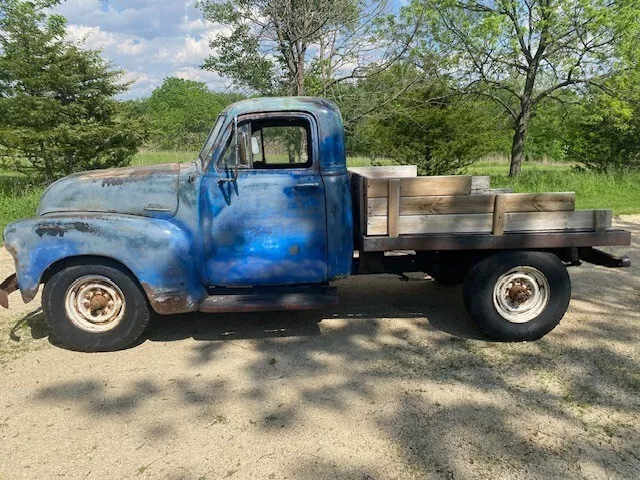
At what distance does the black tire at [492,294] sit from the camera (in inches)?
160

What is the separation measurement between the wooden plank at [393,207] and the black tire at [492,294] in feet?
2.78

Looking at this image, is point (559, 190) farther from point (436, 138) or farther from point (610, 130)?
point (610, 130)

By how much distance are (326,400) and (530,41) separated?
1793 cm

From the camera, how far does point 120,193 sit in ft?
13.1

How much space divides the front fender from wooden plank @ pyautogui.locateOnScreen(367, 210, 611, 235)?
161cm

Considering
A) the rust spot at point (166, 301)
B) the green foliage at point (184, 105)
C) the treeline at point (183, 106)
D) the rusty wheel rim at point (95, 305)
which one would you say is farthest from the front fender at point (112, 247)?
the green foliage at point (184, 105)

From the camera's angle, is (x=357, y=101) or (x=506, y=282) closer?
(x=506, y=282)

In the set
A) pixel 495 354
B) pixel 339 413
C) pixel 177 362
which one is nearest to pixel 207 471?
pixel 339 413

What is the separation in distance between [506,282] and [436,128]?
36.3 feet

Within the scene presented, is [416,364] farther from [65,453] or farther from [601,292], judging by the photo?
[601,292]

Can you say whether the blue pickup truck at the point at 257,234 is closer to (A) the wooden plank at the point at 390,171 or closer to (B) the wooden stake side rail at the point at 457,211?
(B) the wooden stake side rail at the point at 457,211

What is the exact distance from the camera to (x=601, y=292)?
539cm

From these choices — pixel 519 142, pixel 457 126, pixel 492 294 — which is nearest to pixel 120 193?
pixel 492 294

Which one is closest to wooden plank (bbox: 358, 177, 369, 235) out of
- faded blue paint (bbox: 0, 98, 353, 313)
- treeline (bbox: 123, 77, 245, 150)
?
faded blue paint (bbox: 0, 98, 353, 313)
